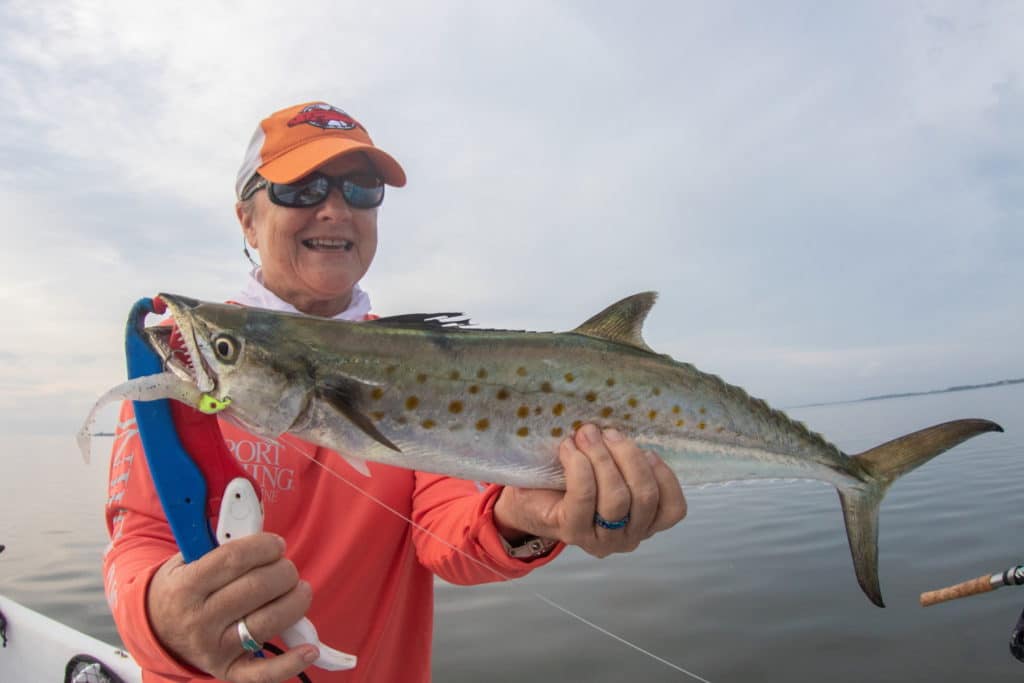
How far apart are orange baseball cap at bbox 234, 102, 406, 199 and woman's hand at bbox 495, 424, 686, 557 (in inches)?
78.0

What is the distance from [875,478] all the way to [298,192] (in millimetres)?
3286

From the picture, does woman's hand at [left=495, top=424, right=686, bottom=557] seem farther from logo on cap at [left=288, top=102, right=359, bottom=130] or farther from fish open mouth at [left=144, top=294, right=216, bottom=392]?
logo on cap at [left=288, top=102, right=359, bottom=130]

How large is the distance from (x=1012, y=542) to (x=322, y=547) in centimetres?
1176

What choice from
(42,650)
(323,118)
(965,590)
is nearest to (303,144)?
(323,118)

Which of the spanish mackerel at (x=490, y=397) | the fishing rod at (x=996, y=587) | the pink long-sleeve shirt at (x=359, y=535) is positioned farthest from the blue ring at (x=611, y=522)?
the fishing rod at (x=996, y=587)

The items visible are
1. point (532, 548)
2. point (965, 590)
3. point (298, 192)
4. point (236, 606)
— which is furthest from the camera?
point (965, 590)

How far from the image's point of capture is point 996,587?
448cm

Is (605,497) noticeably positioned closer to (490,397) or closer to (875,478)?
(490,397)

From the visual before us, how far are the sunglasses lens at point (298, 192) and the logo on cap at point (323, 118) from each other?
403 millimetres

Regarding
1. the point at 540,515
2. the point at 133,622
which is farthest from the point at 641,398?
the point at 133,622

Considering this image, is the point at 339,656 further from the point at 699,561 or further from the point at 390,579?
the point at 699,561

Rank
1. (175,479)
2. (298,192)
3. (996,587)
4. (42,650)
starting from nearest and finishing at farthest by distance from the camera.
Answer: (175,479) → (298,192) → (996,587) → (42,650)

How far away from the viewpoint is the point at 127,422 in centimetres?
251

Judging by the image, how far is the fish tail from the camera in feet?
9.00
